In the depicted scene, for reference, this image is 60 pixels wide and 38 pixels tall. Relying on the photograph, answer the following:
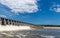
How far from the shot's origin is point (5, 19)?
322ft

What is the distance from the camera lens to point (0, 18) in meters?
87.9

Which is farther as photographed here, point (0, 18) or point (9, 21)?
point (9, 21)

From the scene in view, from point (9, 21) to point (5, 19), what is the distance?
726 cm

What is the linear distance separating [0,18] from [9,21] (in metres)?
17.5

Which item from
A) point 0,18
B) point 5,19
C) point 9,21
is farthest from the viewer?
point 9,21

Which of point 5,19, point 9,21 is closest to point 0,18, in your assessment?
point 5,19

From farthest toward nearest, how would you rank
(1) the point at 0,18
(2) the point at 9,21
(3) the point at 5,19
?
(2) the point at 9,21 < (3) the point at 5,19 < (1) the point at 0,18

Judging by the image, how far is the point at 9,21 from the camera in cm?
10512

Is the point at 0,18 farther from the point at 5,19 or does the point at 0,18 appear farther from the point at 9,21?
the point at 9,21

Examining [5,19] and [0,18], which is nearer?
[0,18]
